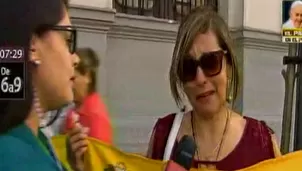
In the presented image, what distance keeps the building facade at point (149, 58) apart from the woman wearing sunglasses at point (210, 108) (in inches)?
206

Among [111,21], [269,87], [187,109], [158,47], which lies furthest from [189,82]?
[269,87]

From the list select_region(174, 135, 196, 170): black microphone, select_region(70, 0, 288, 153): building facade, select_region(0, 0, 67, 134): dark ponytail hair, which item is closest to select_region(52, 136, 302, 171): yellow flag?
select_region(174, 135, 196, 170): black microphone

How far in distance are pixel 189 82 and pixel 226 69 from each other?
0.19 m

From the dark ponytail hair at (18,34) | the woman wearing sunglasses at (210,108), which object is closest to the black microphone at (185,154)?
the woman wearing sunglasses at (210,108)

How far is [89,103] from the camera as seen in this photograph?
499 centimetres

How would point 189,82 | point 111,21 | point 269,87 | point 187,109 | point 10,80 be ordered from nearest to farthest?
point 10,80, point 189,82, point 187,109, point 111,21, point 269,87

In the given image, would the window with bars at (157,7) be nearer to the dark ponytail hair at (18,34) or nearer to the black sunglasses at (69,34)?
the black sunglasses at (69,34)

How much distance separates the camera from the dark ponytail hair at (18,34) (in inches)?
80.2

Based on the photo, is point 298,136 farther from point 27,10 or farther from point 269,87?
point 269,87

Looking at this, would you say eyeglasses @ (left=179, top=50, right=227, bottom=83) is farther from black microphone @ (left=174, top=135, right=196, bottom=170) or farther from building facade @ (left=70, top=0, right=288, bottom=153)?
building facade @ (left=70, top=0, right=288, bottom=153)

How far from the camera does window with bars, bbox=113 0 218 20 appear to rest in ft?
34.9

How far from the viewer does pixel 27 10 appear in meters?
2.06

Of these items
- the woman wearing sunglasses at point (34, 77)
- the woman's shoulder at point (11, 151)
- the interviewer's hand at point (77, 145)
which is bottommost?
the interviewer's hand at point (77, 145)
